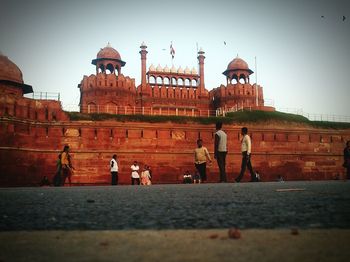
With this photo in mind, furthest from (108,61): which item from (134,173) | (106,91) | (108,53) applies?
(134,173)

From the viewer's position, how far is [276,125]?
27797mm

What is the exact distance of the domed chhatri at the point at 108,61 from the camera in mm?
36688

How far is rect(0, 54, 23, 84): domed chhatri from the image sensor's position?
29.2m

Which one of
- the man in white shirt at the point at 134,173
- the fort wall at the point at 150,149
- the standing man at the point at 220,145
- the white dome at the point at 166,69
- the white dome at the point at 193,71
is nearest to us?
the standing man at the point at 220,145

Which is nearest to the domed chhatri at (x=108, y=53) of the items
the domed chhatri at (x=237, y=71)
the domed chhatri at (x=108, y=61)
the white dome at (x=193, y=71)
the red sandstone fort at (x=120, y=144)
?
the domed chhatri at (x=108, y=61)

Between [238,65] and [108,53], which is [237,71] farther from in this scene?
[108,53]

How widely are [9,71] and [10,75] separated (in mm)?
363

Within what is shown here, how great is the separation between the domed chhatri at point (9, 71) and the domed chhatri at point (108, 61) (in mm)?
8310

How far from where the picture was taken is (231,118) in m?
27.8

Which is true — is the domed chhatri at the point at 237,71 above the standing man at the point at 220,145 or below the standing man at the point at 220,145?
above

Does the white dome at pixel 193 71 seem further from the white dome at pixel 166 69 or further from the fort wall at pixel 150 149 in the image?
the fort wall at pixel 150 149

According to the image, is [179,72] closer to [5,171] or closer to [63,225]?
[5,171]

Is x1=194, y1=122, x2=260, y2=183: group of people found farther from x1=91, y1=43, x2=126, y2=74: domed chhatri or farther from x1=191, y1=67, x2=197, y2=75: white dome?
x1=191, y1=67, x2=197, y2=75: white dome

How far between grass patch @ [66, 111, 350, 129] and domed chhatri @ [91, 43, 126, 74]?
42.2ft
